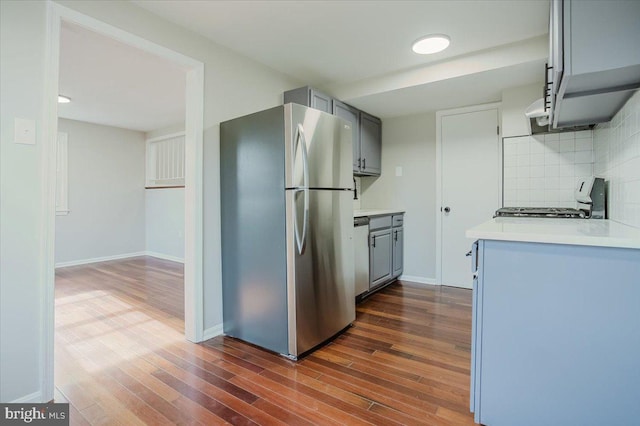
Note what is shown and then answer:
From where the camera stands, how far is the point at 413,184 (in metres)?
4.07

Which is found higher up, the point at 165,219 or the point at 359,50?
the point at 359,50

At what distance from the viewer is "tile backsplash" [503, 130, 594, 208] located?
9.25ft

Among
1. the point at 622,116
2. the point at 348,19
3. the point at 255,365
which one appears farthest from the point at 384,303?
the point at 348,19

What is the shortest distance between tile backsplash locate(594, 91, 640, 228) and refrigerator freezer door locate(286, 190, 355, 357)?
1647mm

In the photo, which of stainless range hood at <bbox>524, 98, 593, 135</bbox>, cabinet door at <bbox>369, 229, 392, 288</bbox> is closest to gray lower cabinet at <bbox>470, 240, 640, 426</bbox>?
stainless range hood at <bbox>524, 98, 593, 135</bbox>

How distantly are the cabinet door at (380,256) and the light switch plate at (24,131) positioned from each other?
272cm

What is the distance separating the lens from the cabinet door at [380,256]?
3.40 m

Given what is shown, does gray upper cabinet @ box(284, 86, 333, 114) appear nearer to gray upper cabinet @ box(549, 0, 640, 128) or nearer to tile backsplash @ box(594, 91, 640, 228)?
gray upper cabinet @ box(549, 0, 640, 128)

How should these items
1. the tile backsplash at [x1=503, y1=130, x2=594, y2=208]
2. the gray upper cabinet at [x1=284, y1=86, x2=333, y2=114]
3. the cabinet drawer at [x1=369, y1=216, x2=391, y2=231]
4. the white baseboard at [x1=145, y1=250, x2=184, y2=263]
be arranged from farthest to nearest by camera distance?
the white baseboard at [x1=145, y1=250, x2=184, y2=263], the cabinet drawer at [x1=369, y1=216, x2=391, y2=231], the gray upper cabinet at [x1=284, y1=86, x2=333, y2=114], the tile backsplash at [x1=503, y1=130, x2=594, y2=208]

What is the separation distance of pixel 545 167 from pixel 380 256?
71.3 inches

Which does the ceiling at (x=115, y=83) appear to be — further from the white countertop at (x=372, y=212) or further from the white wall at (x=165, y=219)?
the white countertop at (x=372, y=212)

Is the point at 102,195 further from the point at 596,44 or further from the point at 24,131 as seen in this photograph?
the point at 596,44

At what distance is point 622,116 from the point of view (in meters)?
1.80

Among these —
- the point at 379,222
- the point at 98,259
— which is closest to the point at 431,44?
the point at 379,222
